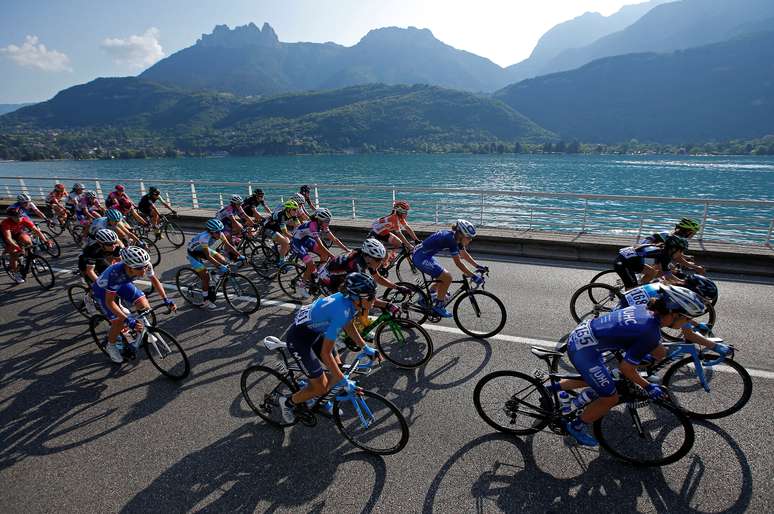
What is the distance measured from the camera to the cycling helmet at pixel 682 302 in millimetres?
3478

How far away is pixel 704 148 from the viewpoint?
431 ft

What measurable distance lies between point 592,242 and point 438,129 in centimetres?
17899

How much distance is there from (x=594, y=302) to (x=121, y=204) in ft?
45.1

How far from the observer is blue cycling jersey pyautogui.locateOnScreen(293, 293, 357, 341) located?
379cm

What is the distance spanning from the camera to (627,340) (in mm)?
3623

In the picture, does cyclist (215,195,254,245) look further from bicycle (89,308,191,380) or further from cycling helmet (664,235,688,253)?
cycling helmet (664,235,688,253)

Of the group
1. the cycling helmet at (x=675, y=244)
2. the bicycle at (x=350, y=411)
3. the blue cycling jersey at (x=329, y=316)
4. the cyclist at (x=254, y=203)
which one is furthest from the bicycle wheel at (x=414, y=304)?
the cyclist at (x=254, y=203)

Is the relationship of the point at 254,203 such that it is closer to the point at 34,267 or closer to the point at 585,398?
the point at 34,267

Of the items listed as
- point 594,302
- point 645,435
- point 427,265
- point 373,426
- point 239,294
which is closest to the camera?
point 645,435

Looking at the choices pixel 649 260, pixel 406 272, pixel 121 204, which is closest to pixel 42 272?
pixel 121 204

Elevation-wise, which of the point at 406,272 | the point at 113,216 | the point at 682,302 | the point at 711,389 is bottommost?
the point at 406,272

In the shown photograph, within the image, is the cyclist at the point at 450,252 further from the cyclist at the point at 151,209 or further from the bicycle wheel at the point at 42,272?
the cyclist at the point at 151,209

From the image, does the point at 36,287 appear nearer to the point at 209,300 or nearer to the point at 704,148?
the point at 209,300

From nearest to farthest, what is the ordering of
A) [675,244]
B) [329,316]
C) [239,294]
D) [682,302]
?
[682,302] → [329,316] → [675,244] → [239,294]
